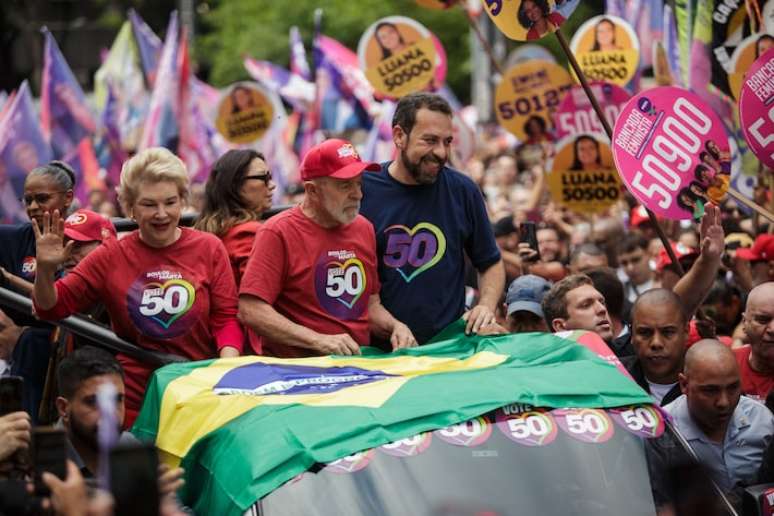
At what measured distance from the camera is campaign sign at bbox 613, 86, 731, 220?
7.98 m

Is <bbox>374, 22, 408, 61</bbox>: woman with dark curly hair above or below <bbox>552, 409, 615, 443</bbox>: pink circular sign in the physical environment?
above

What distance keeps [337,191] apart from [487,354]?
1022 mm

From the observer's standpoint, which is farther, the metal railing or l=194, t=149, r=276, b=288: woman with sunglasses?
l=194, t=149, r=276, b=288: woman with sunglasses

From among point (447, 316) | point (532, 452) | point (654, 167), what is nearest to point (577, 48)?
point (654, 167)

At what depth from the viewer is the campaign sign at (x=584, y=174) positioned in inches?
500

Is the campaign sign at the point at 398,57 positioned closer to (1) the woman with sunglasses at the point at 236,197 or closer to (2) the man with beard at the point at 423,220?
(1) the woman with sunglasses at the point at 236,197

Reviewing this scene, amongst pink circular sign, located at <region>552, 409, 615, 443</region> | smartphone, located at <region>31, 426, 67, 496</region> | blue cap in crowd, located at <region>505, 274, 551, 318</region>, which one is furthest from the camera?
blue cap in crowd, located at <region>505, 274, 551, 318</region>

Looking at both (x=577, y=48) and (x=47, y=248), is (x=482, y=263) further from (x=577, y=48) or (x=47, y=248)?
(x=577, y=48)

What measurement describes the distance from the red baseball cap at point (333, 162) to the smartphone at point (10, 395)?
2024 mm

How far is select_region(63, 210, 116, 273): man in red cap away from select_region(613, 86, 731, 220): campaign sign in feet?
8.22

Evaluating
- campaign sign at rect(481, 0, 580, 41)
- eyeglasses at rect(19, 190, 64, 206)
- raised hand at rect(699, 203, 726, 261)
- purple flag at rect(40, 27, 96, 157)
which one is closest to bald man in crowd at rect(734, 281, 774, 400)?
raised hand at rect(699, 203, 726, 261)

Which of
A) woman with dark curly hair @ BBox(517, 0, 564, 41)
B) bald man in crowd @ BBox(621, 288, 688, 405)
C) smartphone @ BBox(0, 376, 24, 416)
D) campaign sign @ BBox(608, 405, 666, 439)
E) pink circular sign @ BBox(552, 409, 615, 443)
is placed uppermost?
woman with dark curly hair @ BBox(517, 0, 564, 41)

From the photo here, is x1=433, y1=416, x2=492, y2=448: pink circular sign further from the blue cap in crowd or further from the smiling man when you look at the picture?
the blue cap in crowd

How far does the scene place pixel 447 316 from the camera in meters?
7.18
